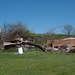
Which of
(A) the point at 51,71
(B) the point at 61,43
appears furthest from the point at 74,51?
(A) the point at 51,71

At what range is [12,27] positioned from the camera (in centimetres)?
3341

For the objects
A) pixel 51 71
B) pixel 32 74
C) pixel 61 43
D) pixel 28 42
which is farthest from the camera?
pixel 61 43

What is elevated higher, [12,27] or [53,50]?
[12,27]

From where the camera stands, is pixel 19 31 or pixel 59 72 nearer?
pixel 59 72

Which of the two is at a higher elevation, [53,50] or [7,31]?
[7,31]

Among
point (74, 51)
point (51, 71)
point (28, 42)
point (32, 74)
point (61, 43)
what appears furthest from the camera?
point (61, 43)

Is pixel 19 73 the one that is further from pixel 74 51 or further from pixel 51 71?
pixel 74 51

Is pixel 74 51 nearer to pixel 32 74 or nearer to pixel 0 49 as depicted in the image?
pixel 0 49

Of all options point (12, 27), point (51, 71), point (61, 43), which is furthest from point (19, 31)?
point (51, 71)

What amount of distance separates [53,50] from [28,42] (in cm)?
333

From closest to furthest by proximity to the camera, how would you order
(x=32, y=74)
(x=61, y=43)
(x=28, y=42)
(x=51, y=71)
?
(x=32, y=74)
(x=51, y=71)
(x=28, y=42)
(x=61, y=43)

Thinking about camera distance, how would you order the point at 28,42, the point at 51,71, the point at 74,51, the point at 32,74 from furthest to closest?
the point at 28,42, the point at 74,51, the point at 51,71, the point at 32,74

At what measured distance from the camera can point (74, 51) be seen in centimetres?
2975

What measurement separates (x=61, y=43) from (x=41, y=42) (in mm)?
2723
